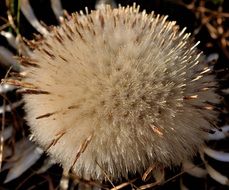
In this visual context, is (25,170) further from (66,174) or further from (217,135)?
(217,135)

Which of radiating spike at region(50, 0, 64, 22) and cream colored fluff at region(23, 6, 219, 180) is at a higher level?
radiating spike at region(50, 0, 64, 22)

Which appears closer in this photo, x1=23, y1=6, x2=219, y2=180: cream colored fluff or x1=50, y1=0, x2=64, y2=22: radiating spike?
x1=23, y1=6, x2=219, y2=180: cream colored fluff

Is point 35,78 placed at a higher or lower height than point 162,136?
higher

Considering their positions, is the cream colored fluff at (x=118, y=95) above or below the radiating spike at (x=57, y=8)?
below

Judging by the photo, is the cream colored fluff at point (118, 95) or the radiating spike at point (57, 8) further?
the radiating spike at point (57, 8)

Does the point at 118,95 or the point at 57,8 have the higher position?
the point at 57,8

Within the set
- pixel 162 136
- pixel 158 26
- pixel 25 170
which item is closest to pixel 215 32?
pixel 158 26

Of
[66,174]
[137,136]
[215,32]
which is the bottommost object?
[66,174]

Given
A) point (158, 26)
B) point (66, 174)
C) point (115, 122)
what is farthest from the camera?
point (66, 174)
